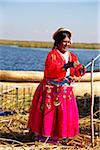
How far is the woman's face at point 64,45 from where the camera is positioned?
1249mm

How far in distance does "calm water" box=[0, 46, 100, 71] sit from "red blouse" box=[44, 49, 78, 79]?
0.03m

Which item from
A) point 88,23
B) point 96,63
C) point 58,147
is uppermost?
point 88,23

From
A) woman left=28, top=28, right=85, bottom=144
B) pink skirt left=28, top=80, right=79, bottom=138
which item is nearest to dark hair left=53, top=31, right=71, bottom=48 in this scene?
woman left=28, top=28, right=85, bottom=144

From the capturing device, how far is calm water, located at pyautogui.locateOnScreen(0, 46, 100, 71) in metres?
1.30

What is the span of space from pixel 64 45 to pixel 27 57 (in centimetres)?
17

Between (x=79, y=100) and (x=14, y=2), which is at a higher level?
(x=14, y=2)

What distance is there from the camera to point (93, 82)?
137 cm

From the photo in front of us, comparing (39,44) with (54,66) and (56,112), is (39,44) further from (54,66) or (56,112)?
(56,112)

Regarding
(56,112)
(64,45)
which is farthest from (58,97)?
(64,45)

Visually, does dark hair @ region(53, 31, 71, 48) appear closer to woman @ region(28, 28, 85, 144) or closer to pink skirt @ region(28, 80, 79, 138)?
woman @ region(28, 28, 85, 144)

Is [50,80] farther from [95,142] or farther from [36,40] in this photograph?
[95,142]

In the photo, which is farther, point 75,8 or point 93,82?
point 93,82

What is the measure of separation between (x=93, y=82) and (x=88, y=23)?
200 mm

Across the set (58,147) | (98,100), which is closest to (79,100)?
(98,100)
